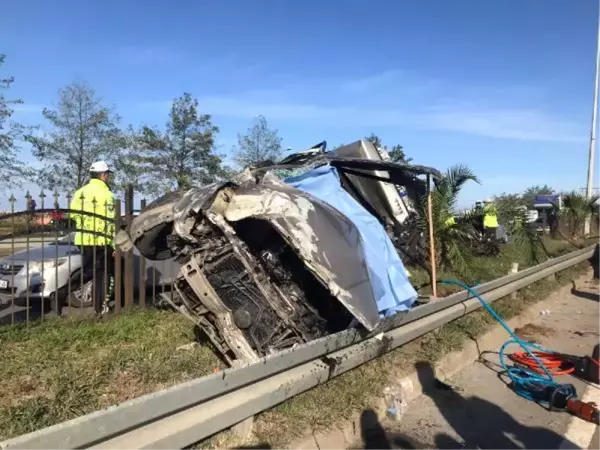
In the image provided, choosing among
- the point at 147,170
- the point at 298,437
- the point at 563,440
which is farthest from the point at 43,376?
the point at 147,170

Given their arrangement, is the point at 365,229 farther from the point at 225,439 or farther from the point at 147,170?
the point at 147,170

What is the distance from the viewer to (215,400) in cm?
323

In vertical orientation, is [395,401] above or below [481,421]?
above

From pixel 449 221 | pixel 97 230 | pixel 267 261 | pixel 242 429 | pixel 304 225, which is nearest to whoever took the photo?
pixel 242 429

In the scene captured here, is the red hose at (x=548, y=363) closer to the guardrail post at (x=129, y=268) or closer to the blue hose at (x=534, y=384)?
the blue hose at (x=534, y=384)

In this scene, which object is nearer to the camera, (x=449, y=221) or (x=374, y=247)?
(x=374, y=247)

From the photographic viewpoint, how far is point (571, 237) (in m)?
20.6

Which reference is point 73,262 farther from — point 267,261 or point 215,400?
point 215,400

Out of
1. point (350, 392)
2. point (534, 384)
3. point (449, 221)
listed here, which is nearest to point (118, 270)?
point (350, 392)

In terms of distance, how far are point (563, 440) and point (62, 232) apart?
538cm

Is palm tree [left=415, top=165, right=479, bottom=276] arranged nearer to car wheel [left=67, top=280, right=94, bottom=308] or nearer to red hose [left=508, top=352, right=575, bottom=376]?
red hose [left=508, top=352, right=575, bottom=376]

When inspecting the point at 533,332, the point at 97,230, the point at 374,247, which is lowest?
the point at 533,332

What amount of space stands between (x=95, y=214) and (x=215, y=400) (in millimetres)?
3505

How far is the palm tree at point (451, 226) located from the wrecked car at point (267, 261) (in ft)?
12.2
